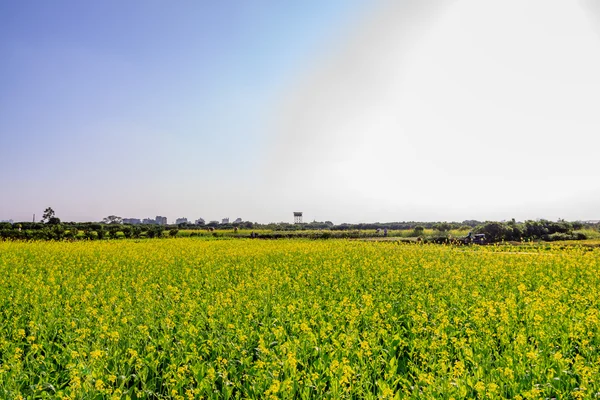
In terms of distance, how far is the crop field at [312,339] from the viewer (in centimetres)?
526

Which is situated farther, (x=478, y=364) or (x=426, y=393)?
(x=478, y=364)

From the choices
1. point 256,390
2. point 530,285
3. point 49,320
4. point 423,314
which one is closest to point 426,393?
point 256,390

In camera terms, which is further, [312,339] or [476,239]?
[476,239]

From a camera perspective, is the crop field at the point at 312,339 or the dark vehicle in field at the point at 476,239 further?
the dark vehicle in field at the point at 476,239

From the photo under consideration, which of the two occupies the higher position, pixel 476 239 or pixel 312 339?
pixel 476 239

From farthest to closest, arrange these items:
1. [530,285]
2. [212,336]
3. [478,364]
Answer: [530,285]
[212,336]
[478,364]

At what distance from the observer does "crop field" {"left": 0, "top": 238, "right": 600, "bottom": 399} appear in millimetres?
5262

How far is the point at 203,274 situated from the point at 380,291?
706 cm

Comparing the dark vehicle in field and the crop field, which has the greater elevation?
the dark vehicle in field

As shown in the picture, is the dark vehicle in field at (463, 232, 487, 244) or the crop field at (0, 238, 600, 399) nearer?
the crop field at (0, 238, 600, 399)

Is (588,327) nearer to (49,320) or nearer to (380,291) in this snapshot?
(380,291)

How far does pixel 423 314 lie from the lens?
766 cm

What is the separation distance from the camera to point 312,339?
6.51 meters

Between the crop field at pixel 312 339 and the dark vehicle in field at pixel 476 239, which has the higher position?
the dark vehicle in field at pixel 476 239
